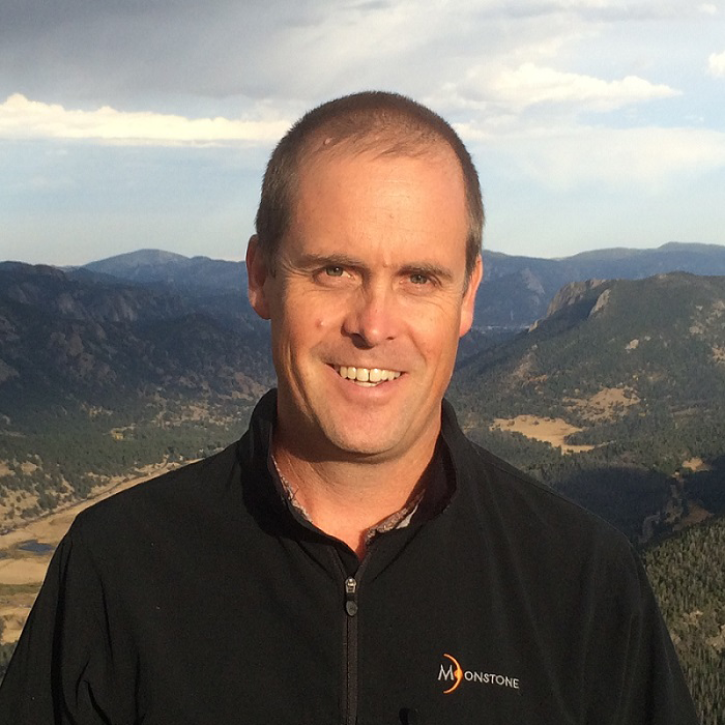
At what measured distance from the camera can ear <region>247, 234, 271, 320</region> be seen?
7.02m

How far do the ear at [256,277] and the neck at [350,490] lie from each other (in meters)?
1.15

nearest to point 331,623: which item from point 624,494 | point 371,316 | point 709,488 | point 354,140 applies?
point 371,316

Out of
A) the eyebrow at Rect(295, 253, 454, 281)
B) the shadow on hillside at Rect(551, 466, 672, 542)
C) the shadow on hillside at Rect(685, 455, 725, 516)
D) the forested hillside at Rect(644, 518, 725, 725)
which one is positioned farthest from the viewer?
the shadow on hillside at Rect(685, 455, 725, 516)

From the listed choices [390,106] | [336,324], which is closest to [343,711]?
[336,324]

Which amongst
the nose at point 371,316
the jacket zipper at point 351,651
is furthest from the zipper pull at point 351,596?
the nose at point 371,316

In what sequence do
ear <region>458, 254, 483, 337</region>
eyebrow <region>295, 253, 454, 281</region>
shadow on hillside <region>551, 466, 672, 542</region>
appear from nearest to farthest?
1. eyebrow <region>295, 253, 454, 281</region>
2. ear <region>458, 254, 483, 337</region>
3. shadow on hillside <region>551, 466, 672, 542</region>

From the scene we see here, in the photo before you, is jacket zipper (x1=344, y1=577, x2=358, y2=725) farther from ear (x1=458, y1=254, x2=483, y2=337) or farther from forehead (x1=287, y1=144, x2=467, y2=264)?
forehead (x1=287, y1=144, x2=467, y2=264)

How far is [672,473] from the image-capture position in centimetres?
17388

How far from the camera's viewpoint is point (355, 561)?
20.8ft

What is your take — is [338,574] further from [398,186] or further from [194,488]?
[398,186]

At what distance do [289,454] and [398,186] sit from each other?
7.47ft

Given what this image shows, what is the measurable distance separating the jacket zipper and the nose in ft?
5.57

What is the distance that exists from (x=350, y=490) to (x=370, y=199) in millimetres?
2225

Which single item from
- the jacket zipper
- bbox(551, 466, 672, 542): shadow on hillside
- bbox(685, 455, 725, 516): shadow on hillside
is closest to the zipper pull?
the jacket zipper
